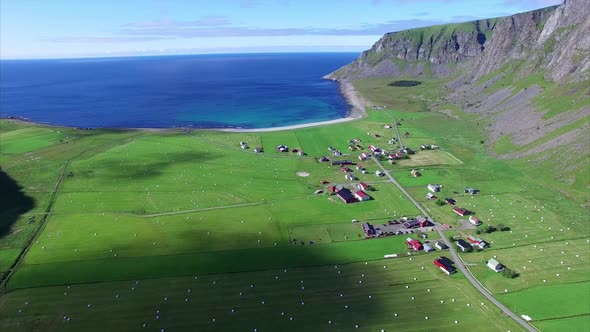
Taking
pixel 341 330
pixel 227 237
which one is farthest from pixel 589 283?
pixel 227 237

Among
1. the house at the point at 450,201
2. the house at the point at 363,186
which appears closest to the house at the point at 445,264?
the house at the point at 450,201

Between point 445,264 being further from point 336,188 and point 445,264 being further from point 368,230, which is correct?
point 336,188

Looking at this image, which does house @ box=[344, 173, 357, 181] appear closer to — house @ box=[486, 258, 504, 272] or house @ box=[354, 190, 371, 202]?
house @ box=[354, 190, 371, 202]

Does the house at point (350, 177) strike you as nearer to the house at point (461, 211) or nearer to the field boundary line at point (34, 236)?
the house at point (461, 211)

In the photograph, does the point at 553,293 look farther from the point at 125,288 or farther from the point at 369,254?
the point at 125,288

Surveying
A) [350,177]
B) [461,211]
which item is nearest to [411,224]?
[461,211]
